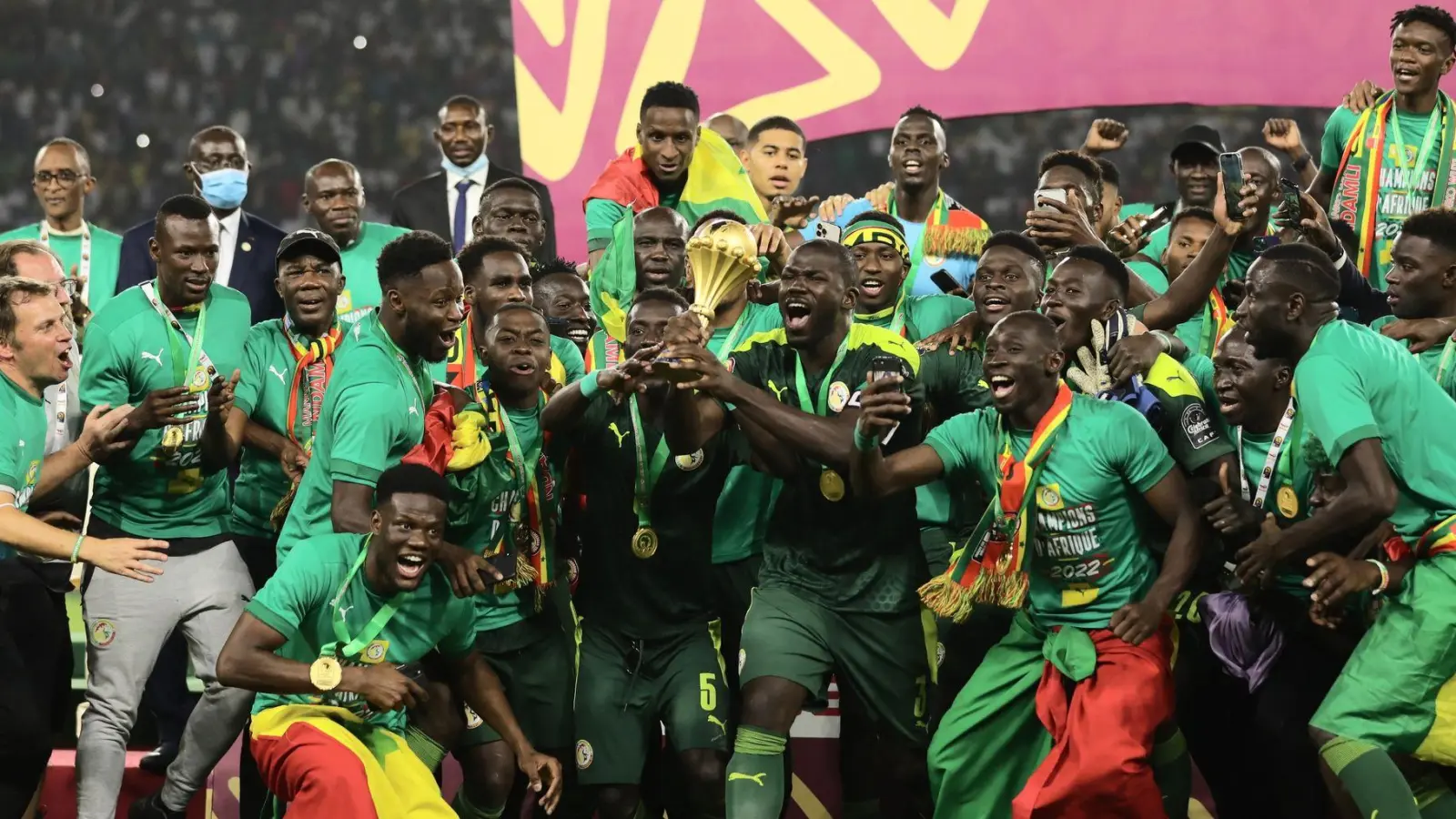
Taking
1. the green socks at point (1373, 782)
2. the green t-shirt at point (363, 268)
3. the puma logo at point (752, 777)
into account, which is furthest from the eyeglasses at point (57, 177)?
the green socks at point (1373, 782)

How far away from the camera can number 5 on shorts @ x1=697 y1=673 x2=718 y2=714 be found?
612 cm

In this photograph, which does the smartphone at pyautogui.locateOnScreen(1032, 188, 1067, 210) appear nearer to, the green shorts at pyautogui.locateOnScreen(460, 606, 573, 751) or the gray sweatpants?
the green shorts at pyautogui.locateOnScreen(460, 606, 573, 751)

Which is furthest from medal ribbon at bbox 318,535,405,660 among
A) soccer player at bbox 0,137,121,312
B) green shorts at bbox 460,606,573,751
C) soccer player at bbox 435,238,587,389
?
soccer player at bbox 0,137,121,312

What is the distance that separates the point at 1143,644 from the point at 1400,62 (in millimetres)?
3736

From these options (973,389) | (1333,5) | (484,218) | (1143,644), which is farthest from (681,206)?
(1333,5)

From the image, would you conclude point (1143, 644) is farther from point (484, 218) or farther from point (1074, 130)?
point (1074, 130)

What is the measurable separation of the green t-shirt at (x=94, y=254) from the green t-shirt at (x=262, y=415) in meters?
2.33

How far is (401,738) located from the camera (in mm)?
5609

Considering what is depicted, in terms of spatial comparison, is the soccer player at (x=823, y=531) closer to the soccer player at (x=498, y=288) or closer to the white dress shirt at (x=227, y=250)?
the soccer player at (x=498, y=288)

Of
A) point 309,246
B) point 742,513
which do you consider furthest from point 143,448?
point 742,513

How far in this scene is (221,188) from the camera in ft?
28.1

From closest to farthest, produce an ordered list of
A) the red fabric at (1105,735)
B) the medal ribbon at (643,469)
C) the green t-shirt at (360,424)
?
1. the red fabric at (1105,735)
2. the green t-shirt at (360,424)
3. the medal ribbon at (643,469)

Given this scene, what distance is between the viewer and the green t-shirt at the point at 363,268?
8.52m

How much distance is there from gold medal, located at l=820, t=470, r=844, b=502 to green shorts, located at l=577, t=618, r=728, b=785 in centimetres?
67
